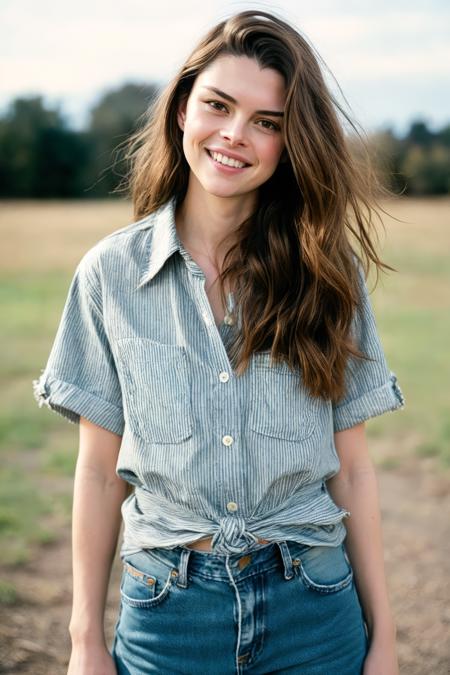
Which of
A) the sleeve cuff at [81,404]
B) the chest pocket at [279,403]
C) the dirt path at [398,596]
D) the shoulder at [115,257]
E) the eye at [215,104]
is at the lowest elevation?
the dirt path at [398,596]

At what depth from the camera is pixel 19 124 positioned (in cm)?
2755

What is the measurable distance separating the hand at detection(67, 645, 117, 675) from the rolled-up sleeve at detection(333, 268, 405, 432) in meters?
0.76

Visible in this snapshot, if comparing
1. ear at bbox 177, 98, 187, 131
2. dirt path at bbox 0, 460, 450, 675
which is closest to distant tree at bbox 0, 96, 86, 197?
dirt path at bbox 0, 460, 450, 675

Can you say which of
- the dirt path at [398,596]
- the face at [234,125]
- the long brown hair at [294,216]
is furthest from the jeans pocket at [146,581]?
the dirt path at [398,596]

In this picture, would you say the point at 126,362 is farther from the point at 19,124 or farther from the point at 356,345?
the point at 19,124

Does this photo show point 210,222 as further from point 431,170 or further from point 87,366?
point 431,170

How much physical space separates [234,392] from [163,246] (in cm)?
40

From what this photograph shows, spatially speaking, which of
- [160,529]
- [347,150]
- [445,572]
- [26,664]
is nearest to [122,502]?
[160,529]

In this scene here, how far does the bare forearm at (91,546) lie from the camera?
1905mm

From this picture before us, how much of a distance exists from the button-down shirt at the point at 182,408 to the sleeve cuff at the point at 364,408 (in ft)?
0.17

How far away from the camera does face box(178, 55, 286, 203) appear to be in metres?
1.93

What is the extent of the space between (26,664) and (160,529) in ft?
4.98

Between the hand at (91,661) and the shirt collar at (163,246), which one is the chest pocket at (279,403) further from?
the hand at (91,661)

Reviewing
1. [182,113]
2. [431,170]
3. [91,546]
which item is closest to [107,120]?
[431,170]
